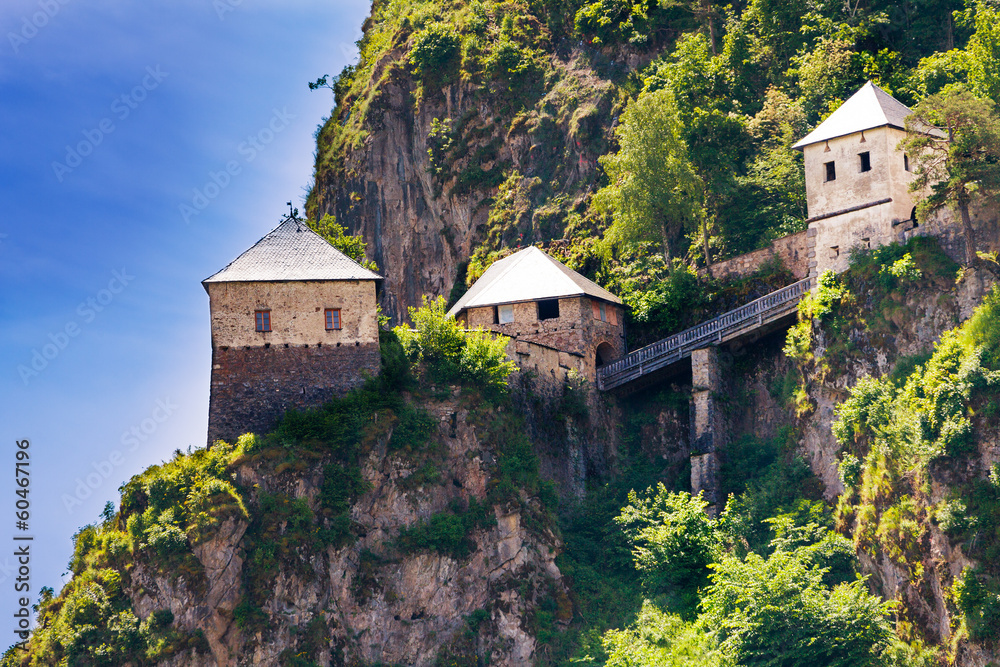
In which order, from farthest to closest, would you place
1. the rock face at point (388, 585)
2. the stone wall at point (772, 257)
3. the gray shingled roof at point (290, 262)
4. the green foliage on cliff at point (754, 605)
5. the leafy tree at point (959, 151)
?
the stone wall at point (772, 257), the gray shingled roof at point (290, 262), the leafy tree at point (959, 151), the rock face at point (388, 585), the green foliage on cliff at point (754, 605)

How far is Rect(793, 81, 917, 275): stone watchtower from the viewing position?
182ft

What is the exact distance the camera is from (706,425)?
56.8 metres

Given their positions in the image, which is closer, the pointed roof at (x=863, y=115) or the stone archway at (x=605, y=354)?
the pointed roof at (x=863, y=115)

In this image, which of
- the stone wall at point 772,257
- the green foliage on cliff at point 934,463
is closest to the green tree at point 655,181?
the stone wall at point 772,257

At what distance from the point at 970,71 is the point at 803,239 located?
9.11 m

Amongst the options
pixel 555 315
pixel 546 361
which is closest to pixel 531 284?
pixel 555 315

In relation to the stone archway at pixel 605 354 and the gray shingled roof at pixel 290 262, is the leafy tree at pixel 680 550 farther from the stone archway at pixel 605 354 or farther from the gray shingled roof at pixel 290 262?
the gray shingled roof at pixel 290 262

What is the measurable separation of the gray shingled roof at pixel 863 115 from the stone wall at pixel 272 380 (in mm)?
19986

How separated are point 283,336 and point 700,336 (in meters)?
16.9

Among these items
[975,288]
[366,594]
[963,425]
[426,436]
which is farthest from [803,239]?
[366,594]

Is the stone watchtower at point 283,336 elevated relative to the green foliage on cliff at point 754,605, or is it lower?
elevated

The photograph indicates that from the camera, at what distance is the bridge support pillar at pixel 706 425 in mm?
55812

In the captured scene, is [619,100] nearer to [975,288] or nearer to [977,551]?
[975,288]

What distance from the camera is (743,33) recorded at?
68625 millimetres
